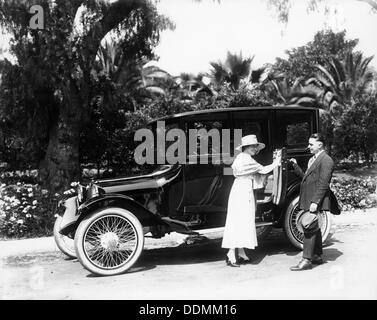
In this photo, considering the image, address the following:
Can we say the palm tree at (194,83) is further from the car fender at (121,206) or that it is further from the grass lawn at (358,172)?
the car fender at (121,206)

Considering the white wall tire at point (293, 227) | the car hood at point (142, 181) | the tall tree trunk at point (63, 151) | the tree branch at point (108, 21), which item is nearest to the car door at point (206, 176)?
the car hood at point (142, 181)

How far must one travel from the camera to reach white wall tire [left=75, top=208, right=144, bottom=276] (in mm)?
5402

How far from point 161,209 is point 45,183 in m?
6.94

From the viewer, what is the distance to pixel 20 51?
35.9 ft

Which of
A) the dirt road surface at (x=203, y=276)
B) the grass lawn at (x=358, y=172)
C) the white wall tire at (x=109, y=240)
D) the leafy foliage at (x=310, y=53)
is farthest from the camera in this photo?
→ the leafy foliage at (x=310, y=53)

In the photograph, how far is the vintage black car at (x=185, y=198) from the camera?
5.55 metres

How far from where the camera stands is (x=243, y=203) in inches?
229

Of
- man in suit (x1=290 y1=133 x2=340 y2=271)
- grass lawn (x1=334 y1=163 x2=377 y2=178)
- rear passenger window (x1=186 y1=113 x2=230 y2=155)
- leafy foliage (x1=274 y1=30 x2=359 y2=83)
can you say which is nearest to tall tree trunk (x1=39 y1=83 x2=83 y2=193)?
rear passenger window (x1=186 y1=113 x2=230 y2=155)

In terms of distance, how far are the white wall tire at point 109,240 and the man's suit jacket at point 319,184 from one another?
2.04 metres

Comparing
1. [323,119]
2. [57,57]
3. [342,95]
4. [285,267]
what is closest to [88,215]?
[285,267]

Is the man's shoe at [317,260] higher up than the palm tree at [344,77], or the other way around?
the palm tree at [344,77]

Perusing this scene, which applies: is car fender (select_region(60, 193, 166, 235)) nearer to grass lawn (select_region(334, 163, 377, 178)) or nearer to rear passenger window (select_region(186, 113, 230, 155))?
rear passenger window (select_region(186, 113, 230, 155))

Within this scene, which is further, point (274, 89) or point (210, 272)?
point (274, 89)
